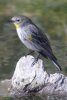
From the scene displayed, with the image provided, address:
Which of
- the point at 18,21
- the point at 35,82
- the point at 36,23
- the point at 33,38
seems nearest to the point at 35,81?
the point at 35,82

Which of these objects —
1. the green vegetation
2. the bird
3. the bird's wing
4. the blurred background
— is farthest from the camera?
the green vegetation

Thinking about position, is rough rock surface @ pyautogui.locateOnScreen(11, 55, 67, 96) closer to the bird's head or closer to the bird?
the bird

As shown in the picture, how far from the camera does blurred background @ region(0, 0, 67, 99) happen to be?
16.3 metres

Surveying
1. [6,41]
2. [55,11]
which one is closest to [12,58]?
[6,41]

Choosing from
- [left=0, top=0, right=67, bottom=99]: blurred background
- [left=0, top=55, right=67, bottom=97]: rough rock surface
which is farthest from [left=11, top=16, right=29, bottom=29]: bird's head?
[left=0, top=0, right=67, bottom=99]: blurred background

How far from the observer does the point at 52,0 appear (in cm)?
2212

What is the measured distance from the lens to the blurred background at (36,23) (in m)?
16.3

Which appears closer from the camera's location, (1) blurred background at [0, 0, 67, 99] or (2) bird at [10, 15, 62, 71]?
(2) bird at [10, 15, 62, 71]

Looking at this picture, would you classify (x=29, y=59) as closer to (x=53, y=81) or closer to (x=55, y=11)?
(x=53, y=81)

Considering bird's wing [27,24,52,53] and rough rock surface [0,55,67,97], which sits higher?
bird's wing [27,24,52,53]

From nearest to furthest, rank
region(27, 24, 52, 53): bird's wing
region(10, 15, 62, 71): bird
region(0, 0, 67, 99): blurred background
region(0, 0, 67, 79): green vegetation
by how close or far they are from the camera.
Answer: region(10, 15, 62, 71): bird < region(27, 24, 52, 53): bird's wing < region(0, 0, 67, 99): blurred background < region(0, 0, 67, 79): green vegetation

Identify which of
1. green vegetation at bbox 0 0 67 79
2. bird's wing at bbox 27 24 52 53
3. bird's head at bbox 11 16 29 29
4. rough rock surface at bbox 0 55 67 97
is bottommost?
green vegetation at bbox 0 0 67 79

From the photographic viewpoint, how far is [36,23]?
20.8 metres

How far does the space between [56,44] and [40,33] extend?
14.5ft
